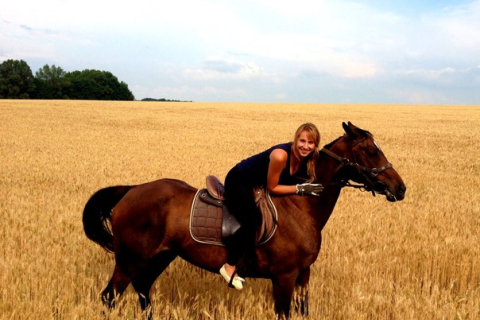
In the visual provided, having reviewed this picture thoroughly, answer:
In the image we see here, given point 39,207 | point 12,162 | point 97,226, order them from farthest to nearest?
point 12,162
point 39,207
point 97,226

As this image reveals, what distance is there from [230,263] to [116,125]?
33623 millimetres

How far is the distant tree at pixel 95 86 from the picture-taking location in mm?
107000

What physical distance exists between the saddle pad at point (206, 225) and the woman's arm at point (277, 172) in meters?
0.60

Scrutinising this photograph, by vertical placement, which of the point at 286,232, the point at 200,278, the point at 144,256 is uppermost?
the point at 286,232

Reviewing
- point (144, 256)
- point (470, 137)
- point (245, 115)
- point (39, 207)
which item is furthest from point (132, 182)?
point (245, 115)

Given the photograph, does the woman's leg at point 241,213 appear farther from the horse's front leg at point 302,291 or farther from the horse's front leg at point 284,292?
the horse's front leg at point 302,291

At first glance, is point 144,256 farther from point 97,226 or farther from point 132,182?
point 132,182

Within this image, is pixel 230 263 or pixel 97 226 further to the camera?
pixel 97 226

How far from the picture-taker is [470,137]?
90.0 ft

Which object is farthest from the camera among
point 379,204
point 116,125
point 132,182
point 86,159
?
point 116,125

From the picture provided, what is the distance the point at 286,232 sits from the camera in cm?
415

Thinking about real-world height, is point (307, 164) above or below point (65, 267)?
above

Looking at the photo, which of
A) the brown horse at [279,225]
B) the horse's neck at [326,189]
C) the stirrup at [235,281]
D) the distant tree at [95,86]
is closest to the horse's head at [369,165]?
the brown horse at [279,225]

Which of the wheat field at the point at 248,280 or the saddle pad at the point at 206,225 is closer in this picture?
the saddle pad at the point at 206,225
